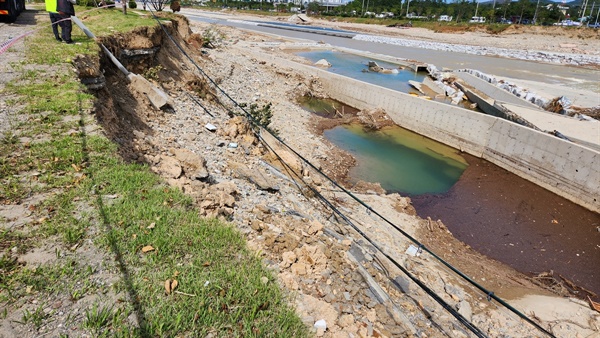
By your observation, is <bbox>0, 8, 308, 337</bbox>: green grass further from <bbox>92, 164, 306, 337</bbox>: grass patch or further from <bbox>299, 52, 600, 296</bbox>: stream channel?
<bbox>299, 52, 600, 296</bbox>: stream channel

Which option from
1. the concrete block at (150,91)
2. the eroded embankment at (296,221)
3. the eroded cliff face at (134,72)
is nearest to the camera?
the eroded embankment at (296,221)

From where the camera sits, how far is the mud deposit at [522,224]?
1037cm

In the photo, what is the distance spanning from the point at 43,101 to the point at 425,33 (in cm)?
7183

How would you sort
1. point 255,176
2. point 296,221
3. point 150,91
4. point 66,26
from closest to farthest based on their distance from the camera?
point 296,221 → point 255,176 → point 66,26 → point 150,91

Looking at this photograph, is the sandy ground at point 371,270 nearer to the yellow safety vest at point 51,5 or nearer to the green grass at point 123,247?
the green grass at point 123,247

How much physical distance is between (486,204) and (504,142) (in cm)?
446

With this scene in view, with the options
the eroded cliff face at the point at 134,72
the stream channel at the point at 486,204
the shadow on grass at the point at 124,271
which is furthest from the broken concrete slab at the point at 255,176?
the stream channel at the point at 486,204

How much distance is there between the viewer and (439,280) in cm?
805

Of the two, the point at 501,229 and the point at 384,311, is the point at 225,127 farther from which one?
the point at 501,229

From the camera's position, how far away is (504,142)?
16125mm

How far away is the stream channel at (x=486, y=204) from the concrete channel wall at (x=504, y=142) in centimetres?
41

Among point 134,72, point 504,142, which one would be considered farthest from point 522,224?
point 134,72

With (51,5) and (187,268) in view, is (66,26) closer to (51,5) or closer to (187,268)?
(51,5)

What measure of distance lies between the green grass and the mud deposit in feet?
30.6
